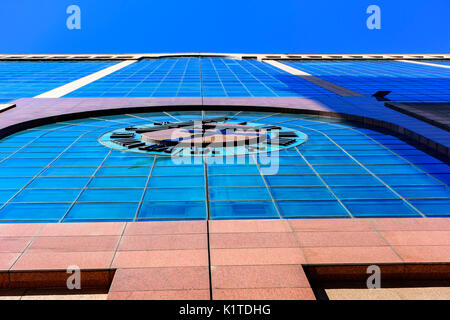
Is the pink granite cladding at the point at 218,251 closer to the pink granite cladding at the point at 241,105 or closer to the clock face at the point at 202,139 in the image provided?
the clock face at the point at 202,139

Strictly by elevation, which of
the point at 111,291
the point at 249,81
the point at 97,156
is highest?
the point at 249,81

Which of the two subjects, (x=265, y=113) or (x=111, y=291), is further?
(x=265, y=113)

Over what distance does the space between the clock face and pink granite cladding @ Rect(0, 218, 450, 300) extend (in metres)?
9.44

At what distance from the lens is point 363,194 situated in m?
16.1

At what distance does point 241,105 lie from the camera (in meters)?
33.0

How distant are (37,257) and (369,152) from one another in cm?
1645

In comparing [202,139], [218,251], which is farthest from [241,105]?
[218,251]

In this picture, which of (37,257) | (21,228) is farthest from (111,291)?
(21,228)

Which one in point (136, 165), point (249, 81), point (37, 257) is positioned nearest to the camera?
point (37, 257)

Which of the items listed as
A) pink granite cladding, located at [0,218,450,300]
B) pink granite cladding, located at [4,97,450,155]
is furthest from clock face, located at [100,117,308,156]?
pink granite cladding, located at [0,218,450,300]

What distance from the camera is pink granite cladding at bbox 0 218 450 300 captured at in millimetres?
9266

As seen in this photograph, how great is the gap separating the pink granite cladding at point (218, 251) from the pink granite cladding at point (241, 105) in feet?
45.8
